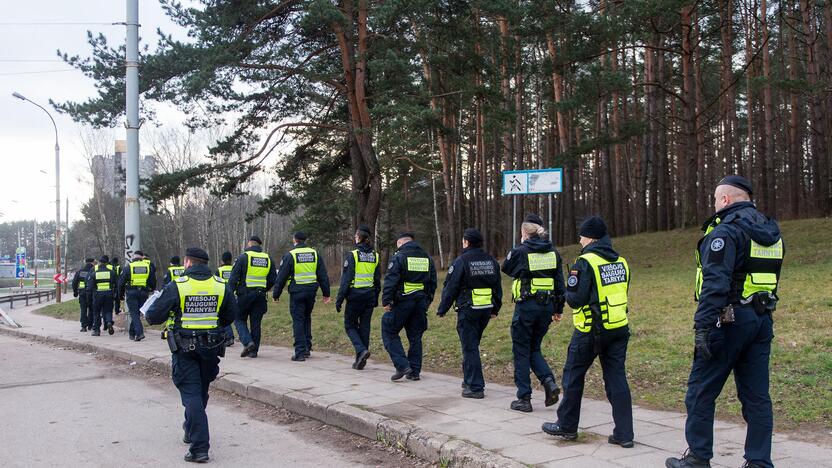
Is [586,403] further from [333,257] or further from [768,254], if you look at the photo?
[333,257]

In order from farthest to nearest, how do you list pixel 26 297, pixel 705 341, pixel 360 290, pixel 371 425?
pixel 26 297, pixel 360 290, pixel 371 425, pixel 705 341

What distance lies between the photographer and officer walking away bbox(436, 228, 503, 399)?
300 inches

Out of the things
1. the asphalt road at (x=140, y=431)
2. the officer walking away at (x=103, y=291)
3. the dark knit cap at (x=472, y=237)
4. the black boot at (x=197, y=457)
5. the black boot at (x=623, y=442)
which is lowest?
the asphalt road at (x=140, y=431)

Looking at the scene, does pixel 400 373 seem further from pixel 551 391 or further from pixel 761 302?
pixel 761 302

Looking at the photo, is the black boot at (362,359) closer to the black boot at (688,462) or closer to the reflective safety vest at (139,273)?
the black boot at (688,462)

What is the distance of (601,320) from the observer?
18.0ft

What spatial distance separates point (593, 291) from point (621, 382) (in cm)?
79

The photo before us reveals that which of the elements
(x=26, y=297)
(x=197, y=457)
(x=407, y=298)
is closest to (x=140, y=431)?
(x=197, y=457)

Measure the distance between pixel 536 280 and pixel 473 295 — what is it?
0.90 metres

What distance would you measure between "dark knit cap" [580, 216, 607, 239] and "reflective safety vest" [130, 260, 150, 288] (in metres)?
11.9

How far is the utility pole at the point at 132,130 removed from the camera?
15891 mm

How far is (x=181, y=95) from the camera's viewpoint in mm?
17688

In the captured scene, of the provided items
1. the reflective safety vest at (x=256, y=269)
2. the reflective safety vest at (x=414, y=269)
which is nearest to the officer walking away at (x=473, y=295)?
the reflective safety vest at (x=414, y=269)

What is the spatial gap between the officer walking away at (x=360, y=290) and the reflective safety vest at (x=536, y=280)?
3176 mm
